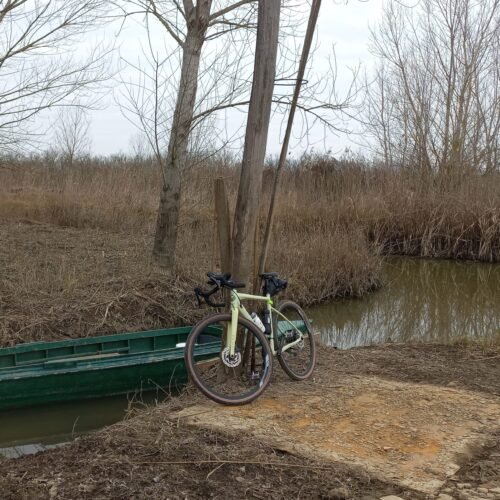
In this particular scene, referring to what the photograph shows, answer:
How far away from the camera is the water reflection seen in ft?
34.1

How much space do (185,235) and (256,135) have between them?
24.3 feet

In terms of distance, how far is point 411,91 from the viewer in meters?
19.6

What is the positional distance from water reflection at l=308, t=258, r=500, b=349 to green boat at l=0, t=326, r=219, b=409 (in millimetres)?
3289

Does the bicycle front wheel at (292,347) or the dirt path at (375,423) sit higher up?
the bicycle front wheel at (292,347)

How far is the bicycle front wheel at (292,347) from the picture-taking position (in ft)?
17.7

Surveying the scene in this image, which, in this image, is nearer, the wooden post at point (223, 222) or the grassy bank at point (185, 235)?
the wooden post at point (223, 222)

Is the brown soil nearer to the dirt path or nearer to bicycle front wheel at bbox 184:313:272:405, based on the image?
the dirt path

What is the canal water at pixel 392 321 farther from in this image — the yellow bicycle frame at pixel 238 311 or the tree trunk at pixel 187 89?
the tree trunk at pixel 187 89

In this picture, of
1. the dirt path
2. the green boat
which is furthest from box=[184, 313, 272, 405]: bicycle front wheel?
the green boat

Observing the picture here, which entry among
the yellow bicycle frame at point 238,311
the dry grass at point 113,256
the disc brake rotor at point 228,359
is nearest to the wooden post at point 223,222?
the yellow bicycle frame at point 238,311

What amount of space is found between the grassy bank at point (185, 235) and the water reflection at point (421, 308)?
605 millimetres

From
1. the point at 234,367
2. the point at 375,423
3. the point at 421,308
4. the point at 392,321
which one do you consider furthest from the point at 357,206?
the point at 375,423

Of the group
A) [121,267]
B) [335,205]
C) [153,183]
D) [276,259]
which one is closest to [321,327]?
[276,259]

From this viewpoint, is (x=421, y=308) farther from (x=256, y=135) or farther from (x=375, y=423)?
(x=375, y=423)
